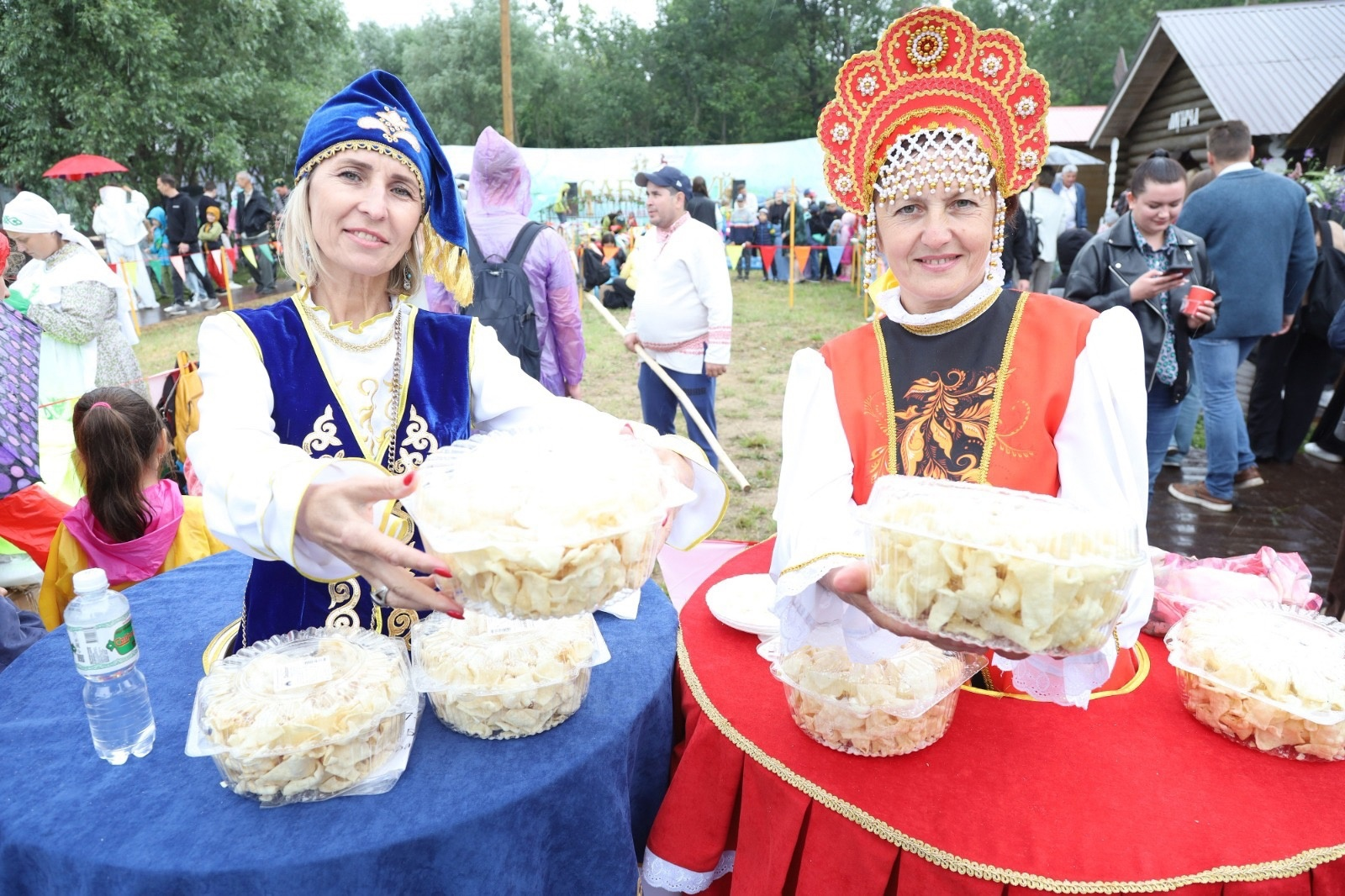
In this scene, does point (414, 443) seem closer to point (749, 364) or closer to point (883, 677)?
point (883, 677)

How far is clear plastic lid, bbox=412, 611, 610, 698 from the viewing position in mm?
1556

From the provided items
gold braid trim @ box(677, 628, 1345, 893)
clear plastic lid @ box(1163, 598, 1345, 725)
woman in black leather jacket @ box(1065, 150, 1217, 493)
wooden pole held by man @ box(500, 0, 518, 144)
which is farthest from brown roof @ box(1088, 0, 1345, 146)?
gold braid trim @ box(677, 628, 1345, 893)

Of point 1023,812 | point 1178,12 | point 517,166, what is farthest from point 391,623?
point 1178,12

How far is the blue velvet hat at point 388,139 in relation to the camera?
1.66 m

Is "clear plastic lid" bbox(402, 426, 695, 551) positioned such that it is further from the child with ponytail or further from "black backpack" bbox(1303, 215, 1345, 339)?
"black backpack" bbox(1303, 215, 1345, 339)

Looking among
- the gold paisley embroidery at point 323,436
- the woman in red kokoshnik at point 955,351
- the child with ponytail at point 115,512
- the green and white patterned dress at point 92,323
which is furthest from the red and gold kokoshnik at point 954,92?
the green and white patterned dress at point 92,323

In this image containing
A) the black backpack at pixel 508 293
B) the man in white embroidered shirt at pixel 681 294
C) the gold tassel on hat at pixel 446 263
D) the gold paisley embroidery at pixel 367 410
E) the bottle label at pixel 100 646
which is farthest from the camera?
the man in white embroidered shirt at pixel 681 294

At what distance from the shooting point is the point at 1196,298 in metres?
4.09

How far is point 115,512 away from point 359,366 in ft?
5.26

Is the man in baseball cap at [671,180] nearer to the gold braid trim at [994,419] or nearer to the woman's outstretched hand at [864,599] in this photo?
the gold braid trim at [994,419]

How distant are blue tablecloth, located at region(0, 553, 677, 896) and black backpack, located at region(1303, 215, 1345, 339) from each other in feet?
19.2

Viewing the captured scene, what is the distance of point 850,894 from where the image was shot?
4.93 ft

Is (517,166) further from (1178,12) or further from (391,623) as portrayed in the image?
(1178,12)

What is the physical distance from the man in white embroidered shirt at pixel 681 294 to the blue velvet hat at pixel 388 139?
305 centimetres
